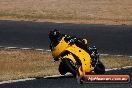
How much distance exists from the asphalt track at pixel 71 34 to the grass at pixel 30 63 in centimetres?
202

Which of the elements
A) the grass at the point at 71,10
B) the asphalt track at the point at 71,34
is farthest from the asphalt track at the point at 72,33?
the grass at the point at 71,10

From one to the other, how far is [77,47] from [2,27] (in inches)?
695

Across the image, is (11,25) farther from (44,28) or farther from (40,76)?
(40,76)

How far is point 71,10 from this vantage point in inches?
1626

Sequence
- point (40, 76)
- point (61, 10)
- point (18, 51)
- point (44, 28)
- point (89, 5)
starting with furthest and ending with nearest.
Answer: point (89, 5), point (61, 10), point (44, 28), point (18, 51), point (40, 76)

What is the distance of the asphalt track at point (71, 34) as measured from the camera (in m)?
Result: 24.1

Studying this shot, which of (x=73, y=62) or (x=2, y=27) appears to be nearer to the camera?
(x=73, y=62)

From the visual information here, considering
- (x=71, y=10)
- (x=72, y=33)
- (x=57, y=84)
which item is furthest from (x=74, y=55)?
(x=71, y=10)

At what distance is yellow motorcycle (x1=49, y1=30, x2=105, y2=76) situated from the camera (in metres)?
13.4

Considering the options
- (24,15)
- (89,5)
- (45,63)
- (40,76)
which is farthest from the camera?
(89,5)

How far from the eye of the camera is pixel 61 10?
4119 cm

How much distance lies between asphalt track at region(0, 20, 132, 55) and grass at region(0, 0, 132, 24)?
3.07m

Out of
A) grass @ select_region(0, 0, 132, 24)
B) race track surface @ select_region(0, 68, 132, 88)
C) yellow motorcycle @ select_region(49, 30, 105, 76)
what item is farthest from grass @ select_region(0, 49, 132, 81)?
grass @ select_region(0, 0, 132, 24)

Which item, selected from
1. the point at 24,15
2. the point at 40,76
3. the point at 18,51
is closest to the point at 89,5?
the point at 24,15
